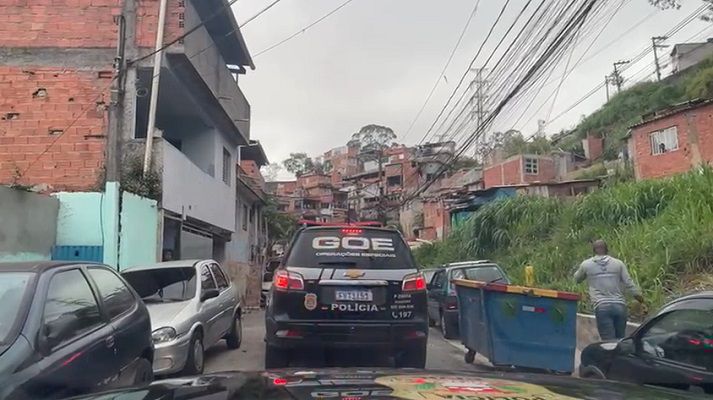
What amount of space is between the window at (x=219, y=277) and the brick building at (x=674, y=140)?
20140mm

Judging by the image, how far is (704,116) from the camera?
2639 cm

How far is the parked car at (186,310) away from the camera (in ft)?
23.4

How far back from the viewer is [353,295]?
667 cm

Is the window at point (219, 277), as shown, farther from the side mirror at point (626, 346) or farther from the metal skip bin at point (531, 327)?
the side mirror at point (626, 346)

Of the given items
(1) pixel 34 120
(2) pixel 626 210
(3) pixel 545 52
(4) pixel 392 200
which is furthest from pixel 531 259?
(4) pixel 392 200

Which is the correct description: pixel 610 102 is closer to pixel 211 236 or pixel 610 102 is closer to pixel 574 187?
pixel 574 187

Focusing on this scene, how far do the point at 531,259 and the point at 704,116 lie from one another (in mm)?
14572

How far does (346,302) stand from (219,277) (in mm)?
4175

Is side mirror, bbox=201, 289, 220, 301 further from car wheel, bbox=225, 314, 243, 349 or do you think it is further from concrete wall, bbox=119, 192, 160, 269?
concrete wall, bbox=119, 192, 160, 269

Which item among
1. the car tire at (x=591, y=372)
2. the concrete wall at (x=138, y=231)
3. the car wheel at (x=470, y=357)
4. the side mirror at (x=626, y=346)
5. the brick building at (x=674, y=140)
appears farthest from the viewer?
the brick building at (x=674, y=140)

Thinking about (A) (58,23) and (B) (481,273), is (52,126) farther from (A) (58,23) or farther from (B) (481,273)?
(B) (481,273)

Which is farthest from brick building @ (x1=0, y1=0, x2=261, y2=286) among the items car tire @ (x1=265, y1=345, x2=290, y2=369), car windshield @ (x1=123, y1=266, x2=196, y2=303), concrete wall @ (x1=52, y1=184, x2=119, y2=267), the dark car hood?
the dark car hood

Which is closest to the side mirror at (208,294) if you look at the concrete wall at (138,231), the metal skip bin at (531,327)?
the metal skip bin at (531,327)

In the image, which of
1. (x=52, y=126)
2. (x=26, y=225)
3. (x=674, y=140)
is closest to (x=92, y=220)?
(x=26, y=225)
